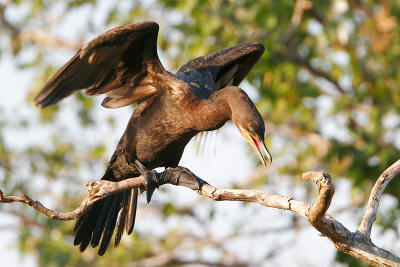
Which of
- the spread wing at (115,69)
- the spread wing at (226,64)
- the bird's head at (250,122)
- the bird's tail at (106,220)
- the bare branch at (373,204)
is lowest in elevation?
the bare branch at (373,204)

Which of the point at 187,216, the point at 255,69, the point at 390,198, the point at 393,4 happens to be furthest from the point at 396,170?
the point at 187,216

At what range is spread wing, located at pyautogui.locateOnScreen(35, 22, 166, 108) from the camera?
4.54 metres

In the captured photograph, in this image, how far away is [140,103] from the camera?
16.4ft

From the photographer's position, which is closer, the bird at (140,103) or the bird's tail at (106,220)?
the bird at (140,103)

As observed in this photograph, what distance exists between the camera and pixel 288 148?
8.55 meters

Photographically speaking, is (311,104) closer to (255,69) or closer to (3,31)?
(255,69)

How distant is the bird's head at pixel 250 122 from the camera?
4.28 metres

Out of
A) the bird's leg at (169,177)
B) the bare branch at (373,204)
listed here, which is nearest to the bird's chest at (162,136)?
the bird's leg at (169,177)

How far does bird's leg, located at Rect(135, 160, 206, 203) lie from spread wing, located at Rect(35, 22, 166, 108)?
23.2 inches

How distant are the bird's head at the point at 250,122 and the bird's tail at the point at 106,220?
1.22 metres

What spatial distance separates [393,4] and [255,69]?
82.9 inches

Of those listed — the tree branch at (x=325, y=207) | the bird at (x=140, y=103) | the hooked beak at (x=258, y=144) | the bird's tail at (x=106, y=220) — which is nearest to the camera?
the tree branch at (x=325, y=207)

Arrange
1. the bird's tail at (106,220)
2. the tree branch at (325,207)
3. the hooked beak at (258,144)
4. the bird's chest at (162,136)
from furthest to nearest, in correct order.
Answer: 1. the bird's tail at (106,220)
2. the bird's chest at (162,136)
3. the hooked beak at (258,144)
4. the tree branch at (325,207)

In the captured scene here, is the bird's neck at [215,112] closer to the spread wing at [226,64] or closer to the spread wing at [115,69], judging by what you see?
the spread wing at [115,69]
